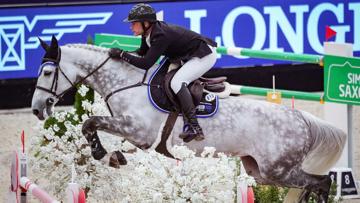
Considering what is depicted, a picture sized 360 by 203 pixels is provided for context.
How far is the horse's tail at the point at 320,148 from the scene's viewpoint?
10.0 meters

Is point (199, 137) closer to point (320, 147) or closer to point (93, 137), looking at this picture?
point (93, 137)

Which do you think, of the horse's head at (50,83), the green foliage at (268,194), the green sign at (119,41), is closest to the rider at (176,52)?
the horse's head at (50,83)

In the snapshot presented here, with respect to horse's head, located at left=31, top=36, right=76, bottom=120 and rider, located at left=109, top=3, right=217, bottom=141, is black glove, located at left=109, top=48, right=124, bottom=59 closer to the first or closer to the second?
rider, located at left=109, top=3, right=217, bottom=141

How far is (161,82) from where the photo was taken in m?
9.62

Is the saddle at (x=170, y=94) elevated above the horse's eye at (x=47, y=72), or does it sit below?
below

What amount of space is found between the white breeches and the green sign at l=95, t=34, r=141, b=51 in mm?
3132

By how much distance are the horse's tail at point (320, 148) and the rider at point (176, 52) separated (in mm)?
1020

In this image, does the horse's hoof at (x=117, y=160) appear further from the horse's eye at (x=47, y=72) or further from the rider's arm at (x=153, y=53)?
the horse's eye at (x=47, y=72)

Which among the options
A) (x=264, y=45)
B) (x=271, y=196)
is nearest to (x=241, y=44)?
(x=264, y=45)

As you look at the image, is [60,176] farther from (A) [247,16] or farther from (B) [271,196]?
(A) [247,16]

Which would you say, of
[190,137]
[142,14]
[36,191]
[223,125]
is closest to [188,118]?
[190,137]

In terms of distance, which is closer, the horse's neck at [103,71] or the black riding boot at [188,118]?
the black riding boot at [188,118]

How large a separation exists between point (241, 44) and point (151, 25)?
5541mm

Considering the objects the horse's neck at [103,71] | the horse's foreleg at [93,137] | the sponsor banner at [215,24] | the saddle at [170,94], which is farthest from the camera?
the sponsor banner at [215,24]
